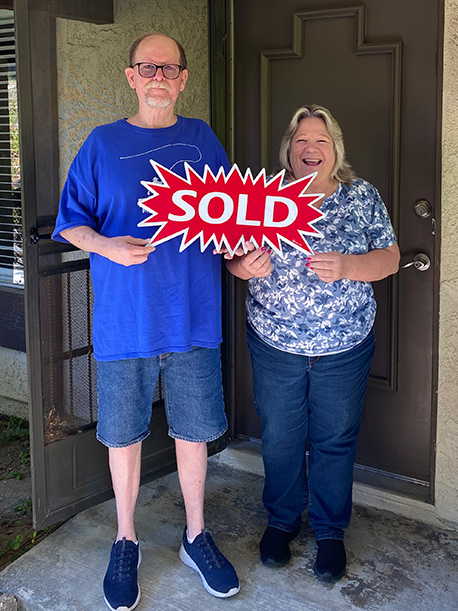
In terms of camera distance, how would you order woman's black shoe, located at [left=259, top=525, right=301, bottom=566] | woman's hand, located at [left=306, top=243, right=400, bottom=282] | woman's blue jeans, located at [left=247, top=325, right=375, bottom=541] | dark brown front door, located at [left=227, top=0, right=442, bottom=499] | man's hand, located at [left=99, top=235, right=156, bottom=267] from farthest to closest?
dark brown front door, located at [left=227, top=0, right=442, bottom=499], woman's black shoe, located at [left=259, top=525, right=301, bottom=566], woman's blue jeans, located at [left=247, top=325, right=375, bottom=541], woman's hand, located at [left=306, top=243, right=400, bottom=282], man's hand, located at [left=99, top=235, right=156, bottom=267]

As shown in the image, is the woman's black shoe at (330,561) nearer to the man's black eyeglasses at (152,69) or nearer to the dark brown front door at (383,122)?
the dark brown front door at (383,122)

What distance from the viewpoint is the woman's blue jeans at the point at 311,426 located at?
8.34ft

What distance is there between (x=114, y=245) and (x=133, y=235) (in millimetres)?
142

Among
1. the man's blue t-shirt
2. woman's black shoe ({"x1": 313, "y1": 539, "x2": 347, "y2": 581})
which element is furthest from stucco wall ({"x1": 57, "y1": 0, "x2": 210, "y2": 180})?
woman's black shoe ({"x1": 313, "y1": 539, "x2": 347, "y2": 581})

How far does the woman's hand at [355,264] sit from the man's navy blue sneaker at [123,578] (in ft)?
3.91

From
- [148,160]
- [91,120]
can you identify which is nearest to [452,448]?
[148,160]

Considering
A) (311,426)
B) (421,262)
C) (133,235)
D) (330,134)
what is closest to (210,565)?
(311,426)

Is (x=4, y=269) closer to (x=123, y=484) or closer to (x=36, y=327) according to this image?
(x=36, y=327)

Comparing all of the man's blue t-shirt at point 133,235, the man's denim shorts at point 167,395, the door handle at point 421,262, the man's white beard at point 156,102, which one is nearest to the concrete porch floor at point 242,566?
the man's denim shorts at point 167,395

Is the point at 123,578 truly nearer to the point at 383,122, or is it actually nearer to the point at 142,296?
the point at 142,296

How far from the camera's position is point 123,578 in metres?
2.47

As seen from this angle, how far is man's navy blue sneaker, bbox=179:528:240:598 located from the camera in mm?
2482

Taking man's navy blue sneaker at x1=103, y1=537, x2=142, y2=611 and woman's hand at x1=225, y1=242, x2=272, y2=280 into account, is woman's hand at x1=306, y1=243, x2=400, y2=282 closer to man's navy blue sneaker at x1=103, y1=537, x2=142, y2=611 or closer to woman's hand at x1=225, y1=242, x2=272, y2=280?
woman's hand at x1=225, y1=242, x2=272, y2=280

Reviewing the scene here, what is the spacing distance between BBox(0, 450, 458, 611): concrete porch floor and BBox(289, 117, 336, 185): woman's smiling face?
4.73 ft
